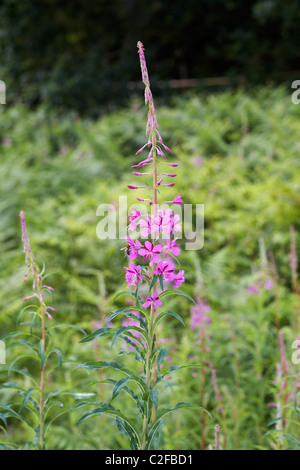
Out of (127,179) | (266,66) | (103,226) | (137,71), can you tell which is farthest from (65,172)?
(266,66)

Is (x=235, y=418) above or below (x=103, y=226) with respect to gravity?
below

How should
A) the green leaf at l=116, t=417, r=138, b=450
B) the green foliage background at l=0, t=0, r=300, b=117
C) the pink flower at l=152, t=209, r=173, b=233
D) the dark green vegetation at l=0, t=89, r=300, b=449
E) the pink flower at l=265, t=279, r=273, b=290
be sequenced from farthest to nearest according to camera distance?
the green foliage background at l=0, t=0, r=300, b=117
the pink flower at l=265, t=279, r=273, b=290
the dark green vegetation at l=0, t=89, r=300, b=449
the green leaf at l=116, t=417, r=138, b=450
the pink flower at l=152, t=209, r=173, b=233

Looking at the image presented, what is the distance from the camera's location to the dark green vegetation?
7.76ft

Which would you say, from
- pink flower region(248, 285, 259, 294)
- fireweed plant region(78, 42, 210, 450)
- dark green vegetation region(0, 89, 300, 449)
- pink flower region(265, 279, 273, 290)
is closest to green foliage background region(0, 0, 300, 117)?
dark green vegetation region(0, 89, 300, 449)

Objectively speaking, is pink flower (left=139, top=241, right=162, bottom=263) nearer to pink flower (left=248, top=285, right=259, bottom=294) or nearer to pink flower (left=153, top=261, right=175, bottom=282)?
pink flower (left=153, top=261, right=175, bottom=282)

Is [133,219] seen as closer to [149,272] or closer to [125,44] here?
[149,272]

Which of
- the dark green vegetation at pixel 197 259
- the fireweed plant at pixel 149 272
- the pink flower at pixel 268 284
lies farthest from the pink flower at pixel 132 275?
the pink flower at pixel 268 284

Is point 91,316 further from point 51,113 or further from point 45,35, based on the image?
point 45,35

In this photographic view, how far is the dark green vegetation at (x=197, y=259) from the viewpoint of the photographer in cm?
237

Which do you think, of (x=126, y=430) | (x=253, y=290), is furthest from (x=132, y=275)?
(x=253, y=290)

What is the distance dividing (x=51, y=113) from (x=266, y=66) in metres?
6.84

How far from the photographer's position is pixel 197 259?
3686 millimetres

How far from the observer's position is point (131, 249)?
116 cm

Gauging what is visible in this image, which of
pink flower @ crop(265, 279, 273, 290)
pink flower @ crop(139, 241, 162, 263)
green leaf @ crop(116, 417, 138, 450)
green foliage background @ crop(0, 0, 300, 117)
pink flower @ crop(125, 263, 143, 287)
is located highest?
green foliage background @ crop(0, 0, 300, 117)
